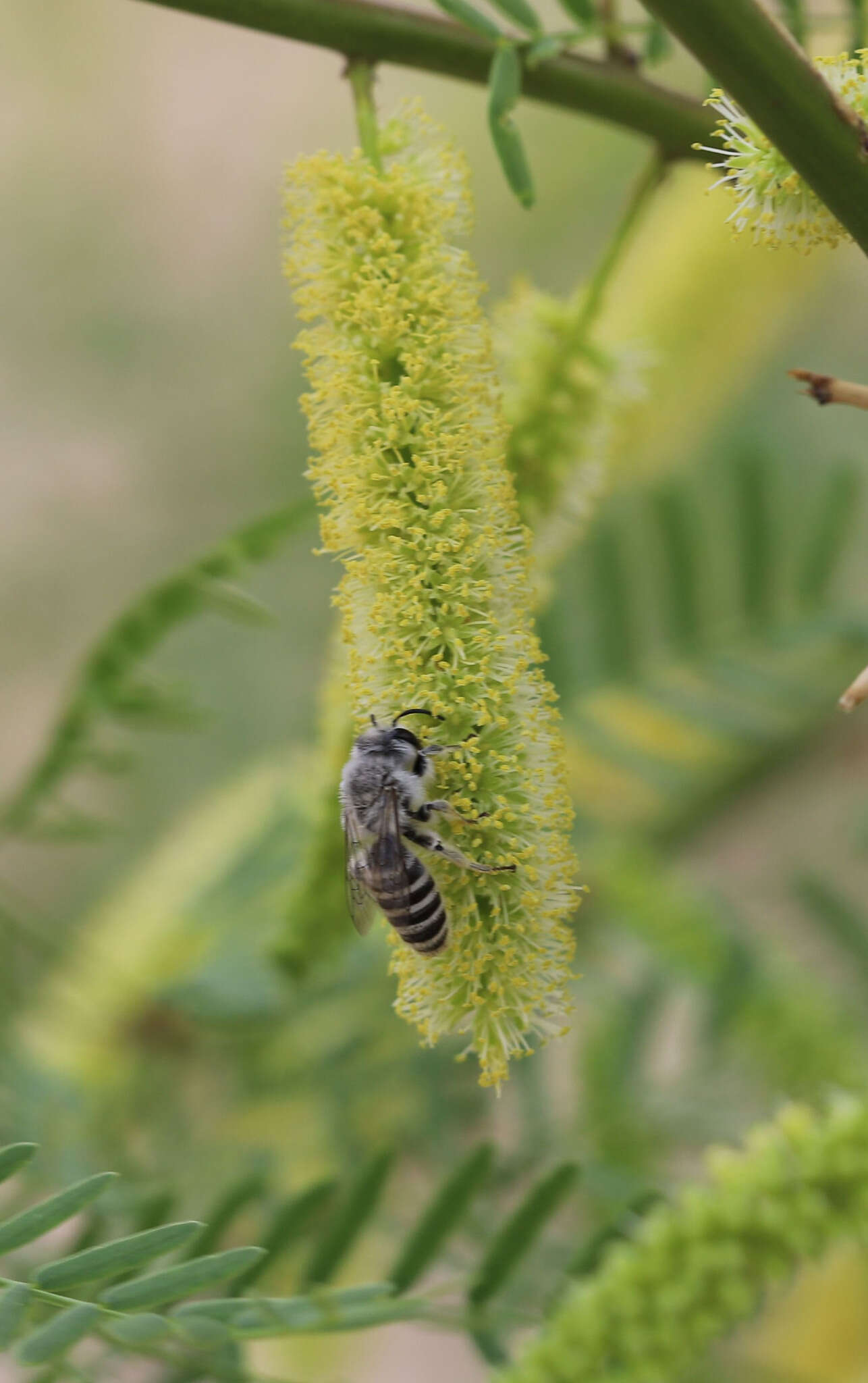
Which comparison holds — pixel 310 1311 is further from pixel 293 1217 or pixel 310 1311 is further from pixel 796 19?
pixel 796 19

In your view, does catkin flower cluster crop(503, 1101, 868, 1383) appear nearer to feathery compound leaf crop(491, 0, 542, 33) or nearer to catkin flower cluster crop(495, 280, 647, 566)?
catkin flower cluster crop(495, 280, 647, 566)

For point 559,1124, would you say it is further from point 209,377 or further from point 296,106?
point 296,106

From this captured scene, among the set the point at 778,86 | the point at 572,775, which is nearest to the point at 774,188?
the point at 778,86

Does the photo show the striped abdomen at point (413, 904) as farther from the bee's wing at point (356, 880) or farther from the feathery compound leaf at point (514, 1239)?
the feathery compound leaf at point (514, 1239)

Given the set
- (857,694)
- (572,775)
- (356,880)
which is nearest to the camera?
(857,694)

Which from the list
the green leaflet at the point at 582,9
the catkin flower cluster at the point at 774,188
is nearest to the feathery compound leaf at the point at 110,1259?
the catkin flower cluster at the point at 774,188
